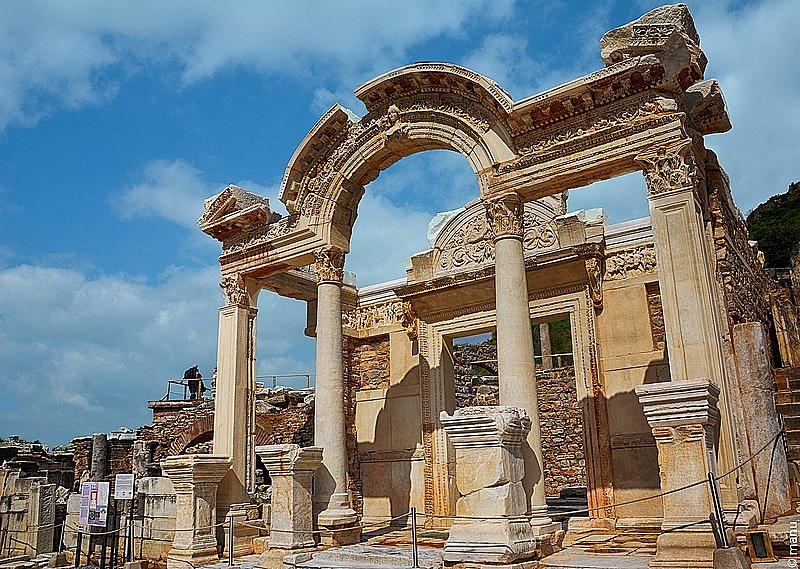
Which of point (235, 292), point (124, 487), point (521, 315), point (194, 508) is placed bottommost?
point (194, 508)

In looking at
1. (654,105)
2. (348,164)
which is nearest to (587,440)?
(654,105)

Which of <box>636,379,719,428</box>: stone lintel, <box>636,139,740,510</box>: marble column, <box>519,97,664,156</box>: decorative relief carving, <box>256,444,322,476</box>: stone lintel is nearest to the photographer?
<box>636,379,719,428</box>: stone lintel

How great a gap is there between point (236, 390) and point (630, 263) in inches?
285

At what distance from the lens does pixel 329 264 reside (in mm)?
11906

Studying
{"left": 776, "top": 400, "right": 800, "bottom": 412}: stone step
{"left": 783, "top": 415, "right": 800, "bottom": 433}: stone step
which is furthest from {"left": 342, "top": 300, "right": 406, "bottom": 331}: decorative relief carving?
{"left": 783, "top": 415, "right": 800, "bottom": 433}: stone step

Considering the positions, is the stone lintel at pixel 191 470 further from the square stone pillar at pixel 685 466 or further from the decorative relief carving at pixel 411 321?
the square stone pillar at pixel 685 466

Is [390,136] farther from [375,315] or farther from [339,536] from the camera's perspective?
[339,536]

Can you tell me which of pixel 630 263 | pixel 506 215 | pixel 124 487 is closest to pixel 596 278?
pixel 630 263

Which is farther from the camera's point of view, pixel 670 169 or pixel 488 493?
pixel 670 169

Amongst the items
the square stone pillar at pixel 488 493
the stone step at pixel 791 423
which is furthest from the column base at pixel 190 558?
the stone step at pixel 791 423

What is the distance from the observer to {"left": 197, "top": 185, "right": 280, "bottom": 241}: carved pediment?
1291cm

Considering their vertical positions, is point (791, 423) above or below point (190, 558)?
above

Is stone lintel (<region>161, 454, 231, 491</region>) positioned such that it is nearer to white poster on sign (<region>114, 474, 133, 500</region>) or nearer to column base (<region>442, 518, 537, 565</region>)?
white poster on sign (<region>114, 474, 133, 500</region>)

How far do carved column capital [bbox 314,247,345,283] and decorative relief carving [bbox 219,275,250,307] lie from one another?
73.5 inches
